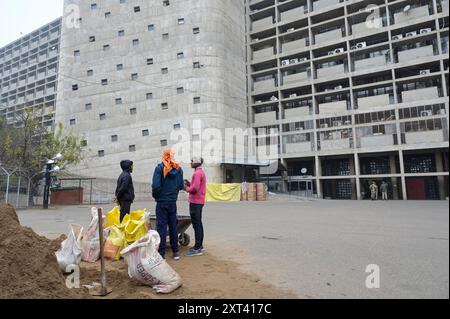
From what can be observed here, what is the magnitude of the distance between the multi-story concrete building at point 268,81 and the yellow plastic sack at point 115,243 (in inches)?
925

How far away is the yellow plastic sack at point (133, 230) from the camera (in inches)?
195

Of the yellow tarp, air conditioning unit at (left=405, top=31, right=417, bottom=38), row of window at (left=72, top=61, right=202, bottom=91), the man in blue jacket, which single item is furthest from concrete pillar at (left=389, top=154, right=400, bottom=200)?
the man in blue jacket

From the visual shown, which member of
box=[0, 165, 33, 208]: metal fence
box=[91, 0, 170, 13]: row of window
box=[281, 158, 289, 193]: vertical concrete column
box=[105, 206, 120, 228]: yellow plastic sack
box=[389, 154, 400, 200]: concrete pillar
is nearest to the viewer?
box=[105, 206, 120, 228]: yellow plastic sack

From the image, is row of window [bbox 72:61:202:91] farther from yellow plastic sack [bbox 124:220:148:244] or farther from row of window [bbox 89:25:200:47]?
yellow plastic sack [bbox 124:220:148:244]

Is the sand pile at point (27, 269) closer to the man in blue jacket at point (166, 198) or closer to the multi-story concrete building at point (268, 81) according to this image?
the man in blue jacket at point (166, 198)

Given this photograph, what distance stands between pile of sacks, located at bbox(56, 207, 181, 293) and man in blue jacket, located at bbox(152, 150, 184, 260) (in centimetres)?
35

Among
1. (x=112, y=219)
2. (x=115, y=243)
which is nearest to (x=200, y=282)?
(x=115, y=243)

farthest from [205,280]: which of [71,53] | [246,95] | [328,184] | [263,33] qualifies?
[71,53]

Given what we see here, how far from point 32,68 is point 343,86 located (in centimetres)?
5790

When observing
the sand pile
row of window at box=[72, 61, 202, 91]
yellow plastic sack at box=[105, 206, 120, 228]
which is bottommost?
the sand pile

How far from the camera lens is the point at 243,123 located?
112ft

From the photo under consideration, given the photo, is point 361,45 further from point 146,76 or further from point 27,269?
point 27,269

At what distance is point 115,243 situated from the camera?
16.3 ft

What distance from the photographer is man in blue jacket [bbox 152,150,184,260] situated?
4875mm
